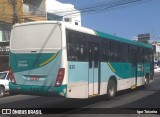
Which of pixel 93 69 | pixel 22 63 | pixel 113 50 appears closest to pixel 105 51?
pixel 113 50

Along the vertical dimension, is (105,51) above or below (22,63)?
above

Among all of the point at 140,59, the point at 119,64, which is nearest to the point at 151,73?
the point at 140,59

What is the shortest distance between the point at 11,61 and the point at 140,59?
388 inches

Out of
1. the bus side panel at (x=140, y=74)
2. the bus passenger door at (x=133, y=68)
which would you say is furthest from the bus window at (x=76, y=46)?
the bus side panel at (x=140, y=74)

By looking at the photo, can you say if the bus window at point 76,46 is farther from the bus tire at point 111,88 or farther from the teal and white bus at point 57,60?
the bus tire at point 111,88

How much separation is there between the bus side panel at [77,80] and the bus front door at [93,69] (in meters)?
0.42

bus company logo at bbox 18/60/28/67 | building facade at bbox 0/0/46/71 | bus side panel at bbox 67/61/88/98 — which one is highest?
building facade at bbox 0/0/46/71

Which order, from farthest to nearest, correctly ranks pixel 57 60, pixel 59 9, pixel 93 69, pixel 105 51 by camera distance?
pixel 59 9, pixel 105 51, pixel 93 69, pixel 57 60

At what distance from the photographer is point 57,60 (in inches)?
493

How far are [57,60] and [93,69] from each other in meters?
2.46

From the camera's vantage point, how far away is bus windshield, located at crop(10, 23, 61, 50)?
42.0 ft

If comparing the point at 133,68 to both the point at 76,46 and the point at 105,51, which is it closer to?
the point at 105,51

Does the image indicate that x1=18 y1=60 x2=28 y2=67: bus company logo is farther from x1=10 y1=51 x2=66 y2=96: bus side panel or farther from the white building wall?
the white building wall

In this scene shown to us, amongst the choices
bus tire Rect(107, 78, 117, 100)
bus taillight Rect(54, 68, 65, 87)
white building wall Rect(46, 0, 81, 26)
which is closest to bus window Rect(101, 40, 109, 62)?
bus tire Rect(107, 78, 117, 100)
